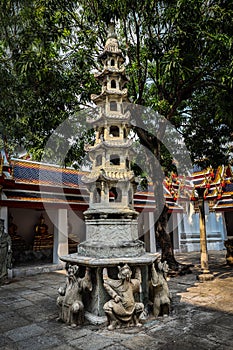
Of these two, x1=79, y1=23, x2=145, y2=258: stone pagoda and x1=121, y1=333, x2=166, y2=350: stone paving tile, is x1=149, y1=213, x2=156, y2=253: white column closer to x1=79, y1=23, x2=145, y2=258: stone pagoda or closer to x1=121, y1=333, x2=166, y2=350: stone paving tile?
x1=79, y1=23, x2=145, y2=258: stone pagoda

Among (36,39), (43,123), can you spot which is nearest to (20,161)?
(43,123)

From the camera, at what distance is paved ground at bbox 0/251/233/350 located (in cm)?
425

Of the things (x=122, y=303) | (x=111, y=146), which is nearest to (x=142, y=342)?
(x=122, y=303)

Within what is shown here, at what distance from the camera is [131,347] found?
412cm

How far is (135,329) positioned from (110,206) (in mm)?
2624

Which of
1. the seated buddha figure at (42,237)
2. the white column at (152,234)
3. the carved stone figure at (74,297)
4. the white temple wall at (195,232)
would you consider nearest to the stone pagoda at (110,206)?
the carved stone figure at (74,297)

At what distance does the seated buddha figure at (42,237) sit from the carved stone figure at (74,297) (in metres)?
10.5

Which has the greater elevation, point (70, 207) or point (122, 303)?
point (70, 207)

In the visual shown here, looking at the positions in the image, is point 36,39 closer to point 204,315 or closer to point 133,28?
point 133,28

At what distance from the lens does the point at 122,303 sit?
489 centimetres

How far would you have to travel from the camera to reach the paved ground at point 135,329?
4250 millimetres

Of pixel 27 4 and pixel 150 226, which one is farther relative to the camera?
pixel 150 226

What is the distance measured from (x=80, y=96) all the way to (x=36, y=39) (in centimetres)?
274

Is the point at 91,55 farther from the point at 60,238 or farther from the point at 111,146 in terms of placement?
the point at 60,238
